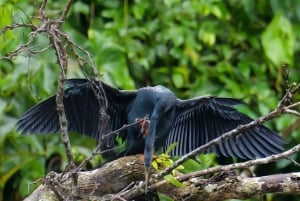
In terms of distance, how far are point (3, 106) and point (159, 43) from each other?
28.7 inches

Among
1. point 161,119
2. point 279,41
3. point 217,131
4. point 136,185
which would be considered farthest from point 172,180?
point 279,41

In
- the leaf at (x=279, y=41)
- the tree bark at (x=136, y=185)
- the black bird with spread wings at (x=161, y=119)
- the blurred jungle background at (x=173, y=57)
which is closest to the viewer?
the tree bark at (x=136, y=185)

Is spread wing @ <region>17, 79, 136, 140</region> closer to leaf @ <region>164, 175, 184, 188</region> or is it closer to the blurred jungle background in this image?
leaf @ <region>164, 175, 184, 188</region>

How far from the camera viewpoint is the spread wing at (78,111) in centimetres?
208

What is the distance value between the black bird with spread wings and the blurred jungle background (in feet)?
1.83

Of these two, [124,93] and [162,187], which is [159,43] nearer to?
[124,93]

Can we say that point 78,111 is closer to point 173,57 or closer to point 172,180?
point 172,180

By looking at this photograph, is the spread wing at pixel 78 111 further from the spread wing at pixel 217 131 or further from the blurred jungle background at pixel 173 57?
the blurred jungle background at pixel 173 57

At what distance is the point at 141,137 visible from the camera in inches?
76.5

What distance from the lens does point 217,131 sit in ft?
7.11

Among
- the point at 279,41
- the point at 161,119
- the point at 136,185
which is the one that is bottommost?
the point at 136,185

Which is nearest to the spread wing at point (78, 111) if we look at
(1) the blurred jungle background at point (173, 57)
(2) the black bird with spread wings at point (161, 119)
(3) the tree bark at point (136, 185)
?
(2) the black bird with spread wings at point (161, 119)

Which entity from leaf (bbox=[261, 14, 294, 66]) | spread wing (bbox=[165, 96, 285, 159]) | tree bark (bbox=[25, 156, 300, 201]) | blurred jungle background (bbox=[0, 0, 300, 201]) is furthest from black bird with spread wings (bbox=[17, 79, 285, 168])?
leaf (bbox=[261, 14, 294, 66])

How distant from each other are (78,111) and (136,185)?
47 cm
